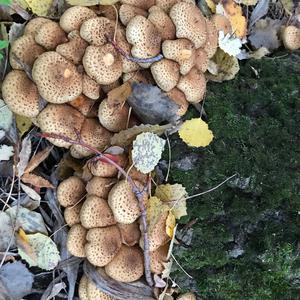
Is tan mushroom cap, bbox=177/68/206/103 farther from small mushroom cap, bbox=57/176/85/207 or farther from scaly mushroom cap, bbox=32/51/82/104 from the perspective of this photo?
small mushroom cap, bbox=57/176/85/207

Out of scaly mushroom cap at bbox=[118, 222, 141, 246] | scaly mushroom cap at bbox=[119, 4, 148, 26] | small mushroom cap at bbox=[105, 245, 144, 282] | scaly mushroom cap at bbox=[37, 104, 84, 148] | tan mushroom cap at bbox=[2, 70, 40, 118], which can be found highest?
scaly mushroom cap at bbox=[119, 4, 148, 26]

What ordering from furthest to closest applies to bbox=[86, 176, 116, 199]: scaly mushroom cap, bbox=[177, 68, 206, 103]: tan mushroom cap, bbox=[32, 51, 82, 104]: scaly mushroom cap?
bbox=[177, 68, 206, 103]: tan mushroom cap < bbox=[86, 176, 116, 199]: scaly mushroom cap < bbox=[32, 51, 82, 104]: scaly mushroom cap

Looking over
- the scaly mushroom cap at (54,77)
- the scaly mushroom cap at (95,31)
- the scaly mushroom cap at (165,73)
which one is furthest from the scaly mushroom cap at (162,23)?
the scaly mushroom cap at (54,77)

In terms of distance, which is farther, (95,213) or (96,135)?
(96,135)

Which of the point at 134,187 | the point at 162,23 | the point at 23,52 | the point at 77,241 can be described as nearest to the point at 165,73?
the point at 162,23

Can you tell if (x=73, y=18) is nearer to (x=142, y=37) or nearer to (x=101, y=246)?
(x=142, y=37)

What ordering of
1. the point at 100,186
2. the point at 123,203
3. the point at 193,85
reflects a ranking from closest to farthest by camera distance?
1. the point at 123,203
2. the point at 100,186
3. the point at 193,85

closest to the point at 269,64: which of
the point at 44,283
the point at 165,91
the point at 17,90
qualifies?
the point at 165,91

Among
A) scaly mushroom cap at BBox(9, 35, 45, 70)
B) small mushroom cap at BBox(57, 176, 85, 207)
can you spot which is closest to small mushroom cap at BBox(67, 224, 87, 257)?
small mushroom cap at BBox(57, 176, 85, 207)
